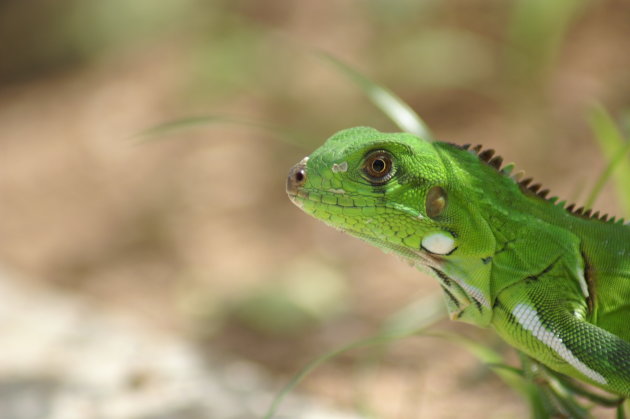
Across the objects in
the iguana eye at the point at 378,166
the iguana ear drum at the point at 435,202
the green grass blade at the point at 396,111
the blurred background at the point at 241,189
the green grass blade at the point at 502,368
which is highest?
the blurred background at the point at 241,189

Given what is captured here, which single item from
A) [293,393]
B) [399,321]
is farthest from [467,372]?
[293,393]

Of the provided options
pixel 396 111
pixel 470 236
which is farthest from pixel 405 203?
pixel 396 111

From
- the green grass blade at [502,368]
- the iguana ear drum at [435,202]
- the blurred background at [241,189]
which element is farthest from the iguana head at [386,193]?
the blurred background at [241,189]

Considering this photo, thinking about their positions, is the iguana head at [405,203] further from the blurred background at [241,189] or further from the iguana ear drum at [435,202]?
the blurred background at [241,189]

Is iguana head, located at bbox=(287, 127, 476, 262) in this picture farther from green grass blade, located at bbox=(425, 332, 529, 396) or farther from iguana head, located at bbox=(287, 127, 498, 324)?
green grass blade, located at bbox=(425, 332, 529, 396)

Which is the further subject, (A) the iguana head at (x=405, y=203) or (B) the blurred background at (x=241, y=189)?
(B) the blurred background at (x=241, y=189)

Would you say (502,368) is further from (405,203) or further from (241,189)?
(241,189)

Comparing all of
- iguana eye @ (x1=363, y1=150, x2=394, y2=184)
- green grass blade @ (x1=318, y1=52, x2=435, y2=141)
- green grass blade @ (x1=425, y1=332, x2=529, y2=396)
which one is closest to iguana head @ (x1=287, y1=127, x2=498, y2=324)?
iguana eye @ (x1=363, y1=150, x2=394, y2=184)

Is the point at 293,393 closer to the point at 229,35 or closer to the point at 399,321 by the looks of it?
the point at 399,321

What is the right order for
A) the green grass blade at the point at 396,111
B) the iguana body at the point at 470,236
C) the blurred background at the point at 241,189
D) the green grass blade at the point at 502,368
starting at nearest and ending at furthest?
1. the iguana body at the point at 470,236
2. the green grass blade at the point at 502,368
3. the green grass blade at the point at 396,111
4. the blurred background at the point at 241,189
